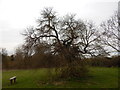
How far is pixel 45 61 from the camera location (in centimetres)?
1268

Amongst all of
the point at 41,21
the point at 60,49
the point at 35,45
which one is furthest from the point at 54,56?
the point at 41,21

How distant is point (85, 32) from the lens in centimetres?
1545

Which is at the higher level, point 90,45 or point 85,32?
point 85,32

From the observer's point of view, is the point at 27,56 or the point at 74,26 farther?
the point at 74,26

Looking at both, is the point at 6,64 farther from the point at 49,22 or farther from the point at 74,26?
the point at 74,26

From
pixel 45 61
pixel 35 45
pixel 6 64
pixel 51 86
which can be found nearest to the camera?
pixel 51 86

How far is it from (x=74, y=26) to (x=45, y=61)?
13.8 ft

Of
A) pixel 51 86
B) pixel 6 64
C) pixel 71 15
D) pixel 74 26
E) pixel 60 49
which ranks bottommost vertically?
pixel 51 86

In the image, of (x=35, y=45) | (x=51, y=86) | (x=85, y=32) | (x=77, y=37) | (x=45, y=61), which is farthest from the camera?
(x=85, y=32)

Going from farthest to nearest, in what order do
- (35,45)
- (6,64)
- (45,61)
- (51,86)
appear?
(6,64) → (35,45) → (45,61) → (51,86)

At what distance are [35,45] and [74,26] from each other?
3.83 metres

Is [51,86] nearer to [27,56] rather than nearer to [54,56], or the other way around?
[54,56]

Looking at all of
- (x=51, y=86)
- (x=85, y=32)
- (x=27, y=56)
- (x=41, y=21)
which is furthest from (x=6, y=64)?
(x=85, y=32)

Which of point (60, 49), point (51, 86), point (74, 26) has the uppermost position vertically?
point (74, 26)
